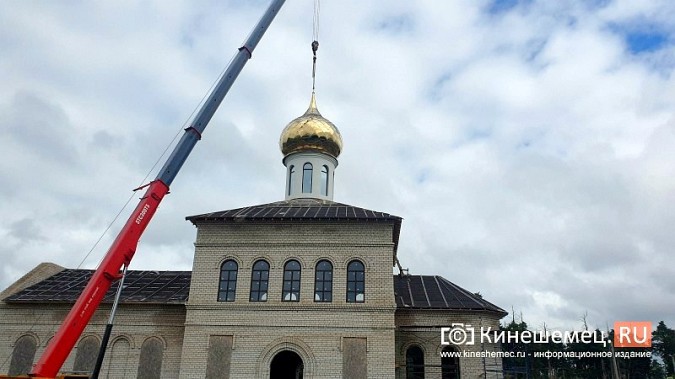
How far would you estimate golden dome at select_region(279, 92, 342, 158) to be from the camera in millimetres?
20734

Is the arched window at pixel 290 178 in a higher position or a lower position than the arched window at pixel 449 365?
higher

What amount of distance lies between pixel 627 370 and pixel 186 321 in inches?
1862

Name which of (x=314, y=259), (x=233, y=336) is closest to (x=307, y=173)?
(x=314, y=259)

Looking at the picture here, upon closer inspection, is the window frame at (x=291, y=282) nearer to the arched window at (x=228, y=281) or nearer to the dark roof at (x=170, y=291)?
the arched window at (x=228, y=281)

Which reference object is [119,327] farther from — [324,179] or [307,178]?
[324,179]

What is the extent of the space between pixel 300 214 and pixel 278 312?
3167 mm

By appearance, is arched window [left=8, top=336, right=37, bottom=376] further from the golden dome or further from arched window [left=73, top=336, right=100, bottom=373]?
the golden dome

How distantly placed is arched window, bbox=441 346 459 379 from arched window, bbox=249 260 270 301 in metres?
5.97

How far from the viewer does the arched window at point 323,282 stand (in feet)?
52.7

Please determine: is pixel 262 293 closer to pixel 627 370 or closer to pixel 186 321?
pixel 186 321

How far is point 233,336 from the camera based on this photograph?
15688 millimetres

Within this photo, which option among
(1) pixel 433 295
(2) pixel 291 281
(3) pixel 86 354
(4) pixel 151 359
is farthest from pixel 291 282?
(3) pixel 86 354

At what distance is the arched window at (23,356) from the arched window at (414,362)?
12.4 metres

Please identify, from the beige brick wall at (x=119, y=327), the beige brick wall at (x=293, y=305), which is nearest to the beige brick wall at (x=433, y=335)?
the beige brick wall at (x=293, y=305)
